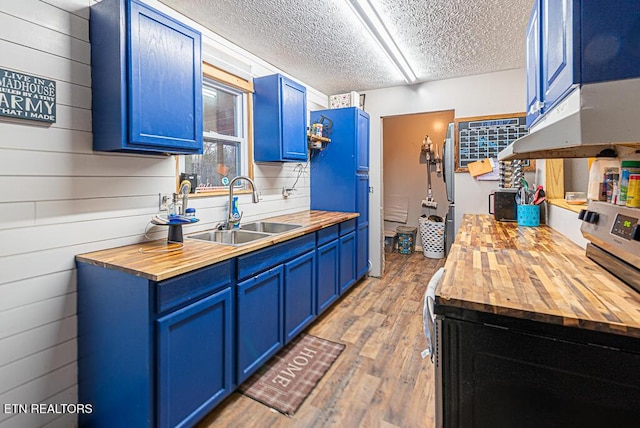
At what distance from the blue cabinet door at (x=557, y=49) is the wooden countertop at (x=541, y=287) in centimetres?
63

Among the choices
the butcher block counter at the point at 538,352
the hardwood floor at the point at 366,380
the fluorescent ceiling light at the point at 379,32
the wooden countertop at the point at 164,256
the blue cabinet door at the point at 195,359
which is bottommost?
the hardwood floor at the point at 366,380

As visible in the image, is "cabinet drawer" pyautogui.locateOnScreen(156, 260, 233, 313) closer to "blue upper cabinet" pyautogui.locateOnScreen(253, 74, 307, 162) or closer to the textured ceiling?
"blue upper cabinet" pyautogui.locateOnScreen(253, 74, 307, 162)

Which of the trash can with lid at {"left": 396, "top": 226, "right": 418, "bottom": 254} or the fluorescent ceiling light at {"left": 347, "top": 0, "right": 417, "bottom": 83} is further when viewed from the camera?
the trash can with lid at {"left": 396, "top": 226, "right": 418, "bottom": 254}

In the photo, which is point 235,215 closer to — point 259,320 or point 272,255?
A: point 272,255

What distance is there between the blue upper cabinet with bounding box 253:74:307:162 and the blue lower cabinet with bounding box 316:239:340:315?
92 cm

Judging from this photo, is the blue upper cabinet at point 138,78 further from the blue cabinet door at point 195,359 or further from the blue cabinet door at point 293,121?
the blue cabinet door at point 293,121

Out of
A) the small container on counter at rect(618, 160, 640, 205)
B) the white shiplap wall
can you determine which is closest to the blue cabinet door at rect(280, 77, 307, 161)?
the white shiplap wall

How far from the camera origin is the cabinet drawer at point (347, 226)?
3279 millimetres

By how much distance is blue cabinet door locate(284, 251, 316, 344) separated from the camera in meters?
2.31

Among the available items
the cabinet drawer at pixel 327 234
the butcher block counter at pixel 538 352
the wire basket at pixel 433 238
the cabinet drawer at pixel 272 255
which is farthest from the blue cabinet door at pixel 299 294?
the wire basket at pixel 433 238

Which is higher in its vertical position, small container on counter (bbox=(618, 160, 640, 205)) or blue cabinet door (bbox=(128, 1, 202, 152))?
blue cabinet door (bbox=(128, 1, 202, 152))

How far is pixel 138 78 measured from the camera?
161 cm

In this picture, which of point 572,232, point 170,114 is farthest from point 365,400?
point 170,114

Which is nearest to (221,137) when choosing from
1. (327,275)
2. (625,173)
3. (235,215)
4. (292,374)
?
(235,215)
